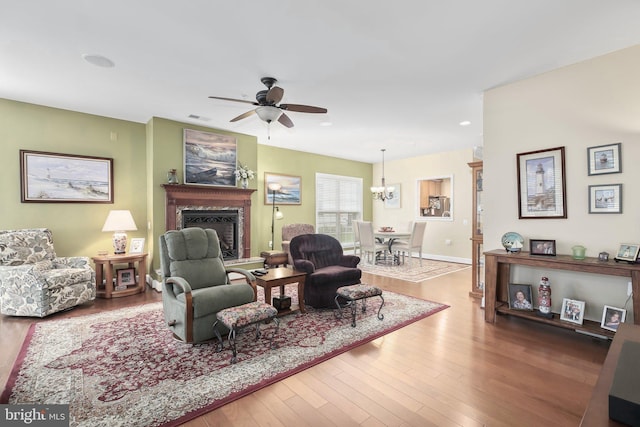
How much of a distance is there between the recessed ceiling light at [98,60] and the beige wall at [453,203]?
6.62 meters

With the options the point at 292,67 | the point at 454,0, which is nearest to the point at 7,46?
the point at 292,67

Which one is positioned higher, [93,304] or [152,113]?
[152,113]

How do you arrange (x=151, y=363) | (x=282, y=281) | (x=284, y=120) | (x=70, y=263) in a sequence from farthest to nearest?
(x=70, y=263), (x=284, y=120), (x=282, y=281), (x=151, y=363)

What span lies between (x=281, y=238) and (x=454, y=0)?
18.7 ft

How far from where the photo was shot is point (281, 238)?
712cm

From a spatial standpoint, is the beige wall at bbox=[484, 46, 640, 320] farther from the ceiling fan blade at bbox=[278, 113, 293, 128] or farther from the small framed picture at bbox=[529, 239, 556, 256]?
the ceiling fan blade at bbox=[278, 113, 293, 128]

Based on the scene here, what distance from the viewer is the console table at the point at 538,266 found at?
2.59 m

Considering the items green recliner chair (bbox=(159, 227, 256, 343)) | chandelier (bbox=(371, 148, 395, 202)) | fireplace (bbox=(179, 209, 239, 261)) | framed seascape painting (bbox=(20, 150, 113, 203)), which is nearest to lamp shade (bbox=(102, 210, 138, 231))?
framed seascape painting (bbox=(20, 150, 113, 203))

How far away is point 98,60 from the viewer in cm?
308

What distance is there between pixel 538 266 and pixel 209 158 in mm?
5203

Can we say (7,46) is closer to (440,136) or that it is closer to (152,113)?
(152,113)

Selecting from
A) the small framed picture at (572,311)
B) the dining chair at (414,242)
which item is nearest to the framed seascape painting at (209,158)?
the dining chair at (414,242)

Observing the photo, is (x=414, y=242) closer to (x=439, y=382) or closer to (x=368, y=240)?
(x=368, y=240)

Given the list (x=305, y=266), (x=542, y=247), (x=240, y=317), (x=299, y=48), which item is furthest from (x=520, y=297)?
(x=299, y=48)
